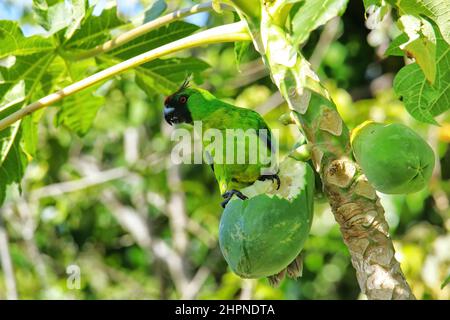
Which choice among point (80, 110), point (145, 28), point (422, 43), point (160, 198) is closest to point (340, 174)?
point (422, 43)

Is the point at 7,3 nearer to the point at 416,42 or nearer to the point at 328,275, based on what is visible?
the point at 328,275

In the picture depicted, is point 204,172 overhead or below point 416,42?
below

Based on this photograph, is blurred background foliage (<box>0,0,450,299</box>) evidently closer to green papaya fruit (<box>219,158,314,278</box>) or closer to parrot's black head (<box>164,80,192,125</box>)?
parrot's black head (<box>164,80,192,125</box>)

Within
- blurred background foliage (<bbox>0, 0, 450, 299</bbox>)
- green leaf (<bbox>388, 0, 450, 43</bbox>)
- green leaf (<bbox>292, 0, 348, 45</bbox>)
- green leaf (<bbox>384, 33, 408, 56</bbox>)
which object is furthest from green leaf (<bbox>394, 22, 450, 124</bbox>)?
blurred background foliage (<bbox>0, 0, 450, 299</bbox>)

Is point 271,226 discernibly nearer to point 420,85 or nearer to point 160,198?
point 420,85

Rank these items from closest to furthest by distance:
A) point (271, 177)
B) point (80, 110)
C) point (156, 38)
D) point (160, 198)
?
1. point (271, 177)
2. point (156, 38)
3. point (80, 110)
4. point (160, 198)
